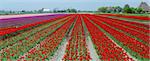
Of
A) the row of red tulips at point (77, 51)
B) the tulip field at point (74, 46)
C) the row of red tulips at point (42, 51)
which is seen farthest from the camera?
the tulip field at point (74, 46)

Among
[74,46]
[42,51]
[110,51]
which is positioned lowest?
[74,46]

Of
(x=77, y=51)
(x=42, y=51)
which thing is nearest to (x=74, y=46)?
(x=77, y=51)

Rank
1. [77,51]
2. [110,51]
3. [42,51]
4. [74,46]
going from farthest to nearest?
[74,46] < [77,51] < [42,51] < [110,51]

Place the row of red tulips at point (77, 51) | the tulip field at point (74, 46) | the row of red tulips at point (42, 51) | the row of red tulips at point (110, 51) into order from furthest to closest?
the tulip field at point (74, 46) → the row of red tulips at point (42, 51) → the row of red tulips at point (77, 51) → the row of red tulips at point (110, 51)

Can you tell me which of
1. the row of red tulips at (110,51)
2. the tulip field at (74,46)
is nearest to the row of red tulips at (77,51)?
the tulip field at (74,46)

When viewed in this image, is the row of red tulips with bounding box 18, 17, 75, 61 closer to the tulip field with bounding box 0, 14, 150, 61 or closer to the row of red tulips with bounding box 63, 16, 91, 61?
the tulip field with bounding box 0, 14, 150, 61

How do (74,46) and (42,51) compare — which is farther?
(74,46)

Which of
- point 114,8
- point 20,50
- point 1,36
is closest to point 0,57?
point 20,50

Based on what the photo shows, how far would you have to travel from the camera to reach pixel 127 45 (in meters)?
13.5

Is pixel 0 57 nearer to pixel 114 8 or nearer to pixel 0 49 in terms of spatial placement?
pixel 0 49

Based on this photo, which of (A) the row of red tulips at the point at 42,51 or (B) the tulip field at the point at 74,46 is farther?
(B) the tulip field at the point at 74,46

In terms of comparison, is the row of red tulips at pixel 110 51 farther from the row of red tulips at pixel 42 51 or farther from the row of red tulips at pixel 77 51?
the row of red tulips at pixel 42 51

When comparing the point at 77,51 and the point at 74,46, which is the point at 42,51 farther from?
the point at 74,46

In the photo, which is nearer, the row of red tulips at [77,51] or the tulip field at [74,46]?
the row of red tulips at [77,51]
